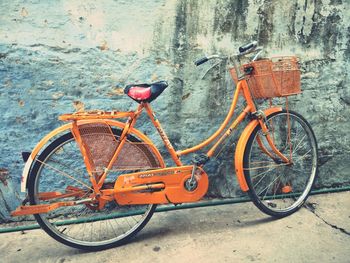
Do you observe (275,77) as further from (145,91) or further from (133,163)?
(133,163)

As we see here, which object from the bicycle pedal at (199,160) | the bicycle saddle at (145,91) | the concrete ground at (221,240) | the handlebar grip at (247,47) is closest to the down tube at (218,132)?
the bicycle pedal at (199,160)

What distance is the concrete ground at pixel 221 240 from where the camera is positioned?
2945 mm

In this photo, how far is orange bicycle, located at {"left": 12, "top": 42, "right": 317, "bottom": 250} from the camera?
2.85 meters

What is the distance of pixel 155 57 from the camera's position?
3404 millimetres

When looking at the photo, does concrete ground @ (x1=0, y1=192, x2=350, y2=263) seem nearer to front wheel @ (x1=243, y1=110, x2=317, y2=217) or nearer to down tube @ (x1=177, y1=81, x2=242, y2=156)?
front wheel @ (x1=243, y1=110, x2=317, y2=217)

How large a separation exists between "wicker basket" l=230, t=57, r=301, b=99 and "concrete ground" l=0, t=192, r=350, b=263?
129cm

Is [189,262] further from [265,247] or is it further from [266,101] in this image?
[266,101]

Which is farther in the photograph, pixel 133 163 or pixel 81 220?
pixel 81 220

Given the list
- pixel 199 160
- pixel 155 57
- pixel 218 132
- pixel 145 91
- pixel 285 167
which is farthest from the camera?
pixel 285 167

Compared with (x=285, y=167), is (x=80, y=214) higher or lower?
lower

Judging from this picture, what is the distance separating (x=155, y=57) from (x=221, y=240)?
6.04 ft

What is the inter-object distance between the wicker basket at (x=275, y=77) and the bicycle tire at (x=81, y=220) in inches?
46.7

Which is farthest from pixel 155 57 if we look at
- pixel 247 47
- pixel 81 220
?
pixel 81 220

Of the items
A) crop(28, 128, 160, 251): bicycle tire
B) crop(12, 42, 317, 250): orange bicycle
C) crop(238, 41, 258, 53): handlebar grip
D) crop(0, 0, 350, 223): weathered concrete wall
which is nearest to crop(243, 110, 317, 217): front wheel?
crop(12, 42, 317, 250): orange bicycle
